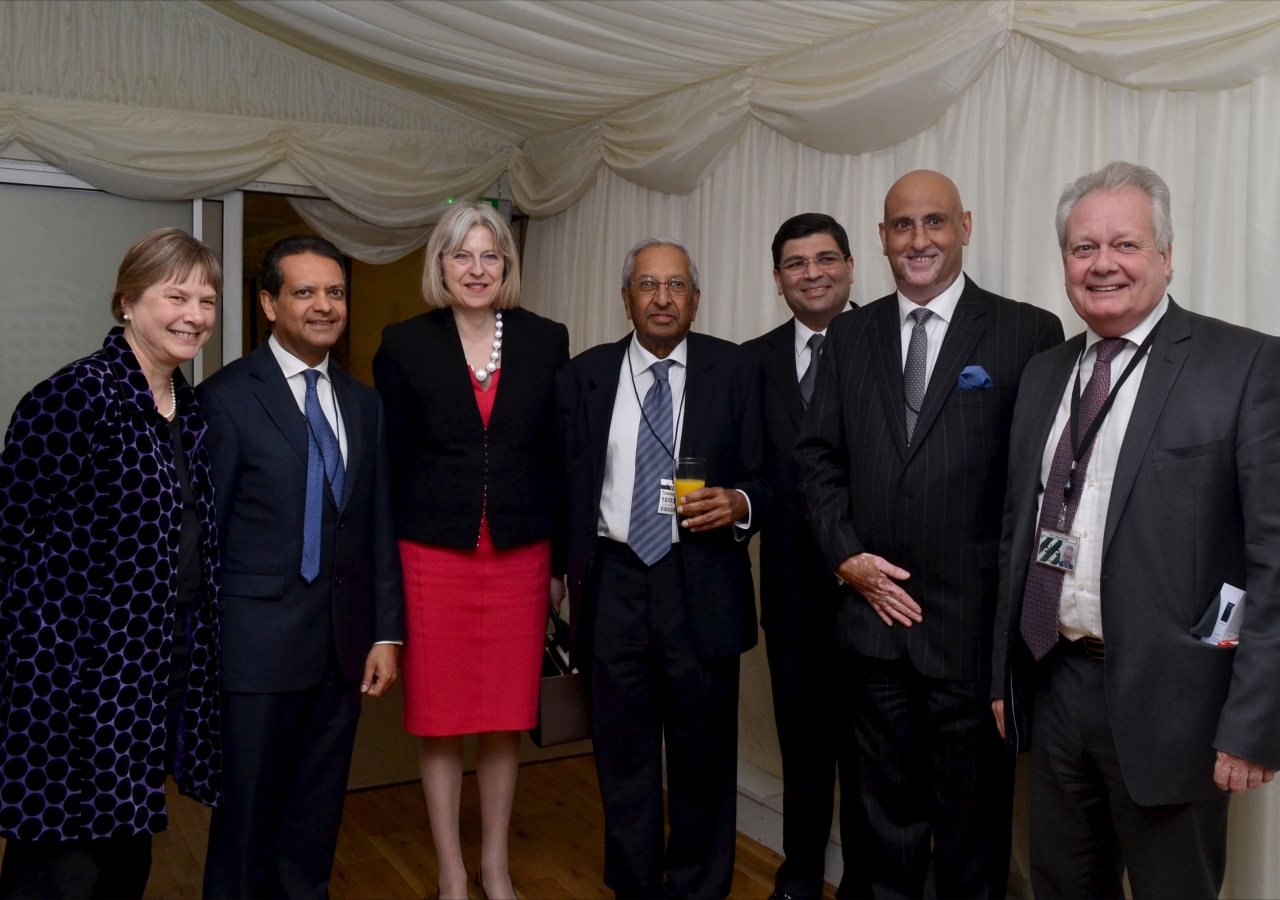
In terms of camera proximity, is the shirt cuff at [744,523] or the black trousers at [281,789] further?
the shirt cuff at [744,523]

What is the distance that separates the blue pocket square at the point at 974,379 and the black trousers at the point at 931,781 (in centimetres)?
66

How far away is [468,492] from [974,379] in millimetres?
1352

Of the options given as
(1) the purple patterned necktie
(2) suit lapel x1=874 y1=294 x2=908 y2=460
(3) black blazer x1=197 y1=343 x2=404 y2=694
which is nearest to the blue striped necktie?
(2) suit lapel x1=874 y1=294 x2=908 y2=460

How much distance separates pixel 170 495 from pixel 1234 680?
6.85 feet

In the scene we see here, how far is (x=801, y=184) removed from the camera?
385 centimetres

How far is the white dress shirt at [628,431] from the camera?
9.43 ft

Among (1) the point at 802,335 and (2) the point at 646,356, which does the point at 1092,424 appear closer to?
(1) the point at 802,335

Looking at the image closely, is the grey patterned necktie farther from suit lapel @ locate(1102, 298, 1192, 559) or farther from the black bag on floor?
the black bag on floor

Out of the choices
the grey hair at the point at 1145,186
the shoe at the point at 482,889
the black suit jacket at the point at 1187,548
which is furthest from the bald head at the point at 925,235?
the shoe at the point at 482,889

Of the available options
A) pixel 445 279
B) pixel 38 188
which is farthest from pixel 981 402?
pixel 38 188

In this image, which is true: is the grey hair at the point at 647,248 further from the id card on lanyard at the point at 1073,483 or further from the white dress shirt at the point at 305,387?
the id card on lanyard at the point at 1073,483

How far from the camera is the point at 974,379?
2418 mm

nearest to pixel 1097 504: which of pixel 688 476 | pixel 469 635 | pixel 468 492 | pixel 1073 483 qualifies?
pixel 1073 483

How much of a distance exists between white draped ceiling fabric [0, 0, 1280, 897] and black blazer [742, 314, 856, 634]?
2.29 ft
